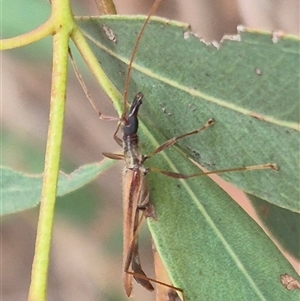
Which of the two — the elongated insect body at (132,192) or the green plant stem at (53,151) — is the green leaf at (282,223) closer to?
the elongated insect body at (132,192)

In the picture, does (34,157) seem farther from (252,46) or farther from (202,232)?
(252,46)

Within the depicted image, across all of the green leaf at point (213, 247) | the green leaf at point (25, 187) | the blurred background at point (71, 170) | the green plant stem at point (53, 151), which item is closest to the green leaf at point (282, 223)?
the green leaf at point (213, 247)

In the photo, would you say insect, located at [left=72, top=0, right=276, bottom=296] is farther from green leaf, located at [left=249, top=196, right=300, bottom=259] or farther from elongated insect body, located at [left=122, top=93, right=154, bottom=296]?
green leaf, located at [left=249, top=196, right=300, bottom=259]

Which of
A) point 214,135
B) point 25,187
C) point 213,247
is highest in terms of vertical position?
point 25,187

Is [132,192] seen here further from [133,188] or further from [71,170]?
[71,170]

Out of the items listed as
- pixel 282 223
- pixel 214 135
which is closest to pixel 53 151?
pixel 214 135

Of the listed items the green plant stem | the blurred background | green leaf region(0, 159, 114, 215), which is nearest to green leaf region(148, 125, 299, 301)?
the green plant stem
